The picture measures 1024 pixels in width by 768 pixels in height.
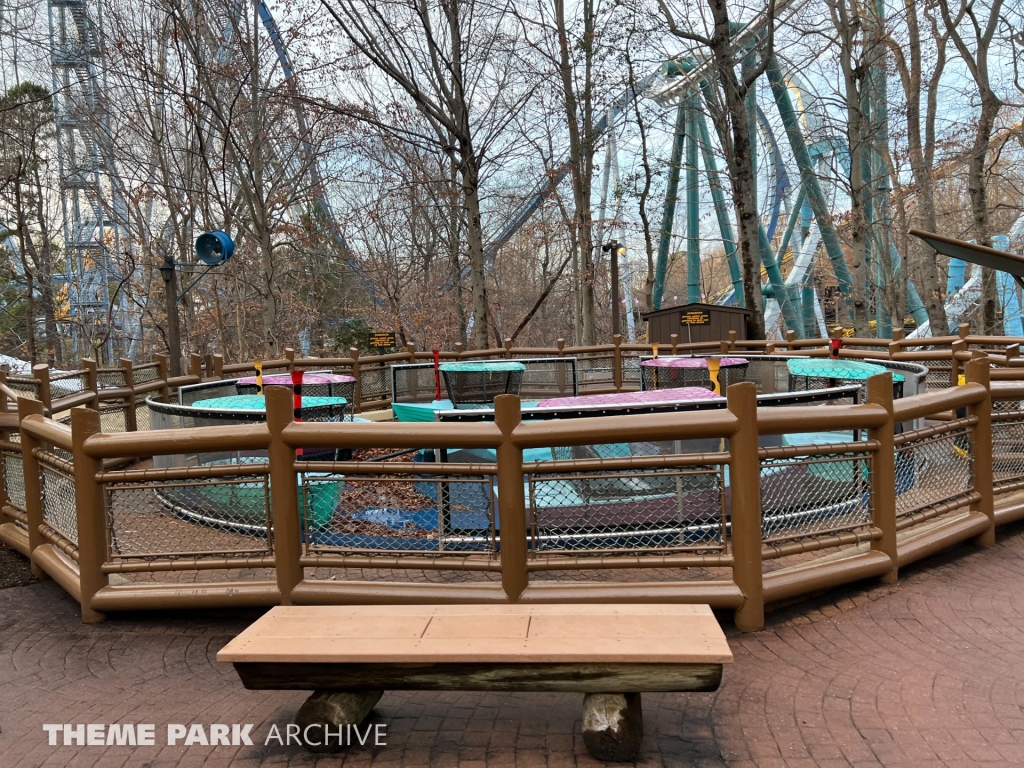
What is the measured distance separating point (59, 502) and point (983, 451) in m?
6.47

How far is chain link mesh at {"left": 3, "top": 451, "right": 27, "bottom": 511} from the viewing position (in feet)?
19.2

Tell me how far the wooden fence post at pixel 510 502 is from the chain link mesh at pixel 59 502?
2642 millimetres

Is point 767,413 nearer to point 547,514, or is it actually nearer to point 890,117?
point 547,514

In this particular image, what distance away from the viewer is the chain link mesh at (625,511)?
4.32m

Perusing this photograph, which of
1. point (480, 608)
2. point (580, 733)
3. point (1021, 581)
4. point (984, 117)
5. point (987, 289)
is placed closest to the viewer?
point (580, 733)

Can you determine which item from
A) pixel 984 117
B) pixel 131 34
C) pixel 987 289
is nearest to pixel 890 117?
pixel 984 117

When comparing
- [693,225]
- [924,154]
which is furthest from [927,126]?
[693,225]

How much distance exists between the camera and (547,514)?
171 inches

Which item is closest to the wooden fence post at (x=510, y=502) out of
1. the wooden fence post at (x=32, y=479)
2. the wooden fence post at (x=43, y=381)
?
the wooden fence post at (x=32, y=479)

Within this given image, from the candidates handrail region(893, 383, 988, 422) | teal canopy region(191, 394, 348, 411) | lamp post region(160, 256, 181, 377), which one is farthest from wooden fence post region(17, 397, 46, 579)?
lamp post region(160, 256, 181, 377)

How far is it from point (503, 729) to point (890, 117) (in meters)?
26.0

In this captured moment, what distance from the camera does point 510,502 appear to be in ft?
13.2

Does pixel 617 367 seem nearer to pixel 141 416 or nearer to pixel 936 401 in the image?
pixel 141 416

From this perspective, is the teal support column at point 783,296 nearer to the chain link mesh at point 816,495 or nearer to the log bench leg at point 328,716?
the chain link mesh at point 816,495
